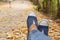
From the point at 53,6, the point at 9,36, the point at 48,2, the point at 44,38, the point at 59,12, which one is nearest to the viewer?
the point at 44,38

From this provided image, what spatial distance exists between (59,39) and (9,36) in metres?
1.01

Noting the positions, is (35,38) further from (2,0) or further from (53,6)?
(2,0)

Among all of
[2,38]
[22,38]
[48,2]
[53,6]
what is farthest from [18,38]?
[48,2]

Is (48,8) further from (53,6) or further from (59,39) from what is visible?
(59,39)

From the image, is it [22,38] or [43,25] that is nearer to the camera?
[43,25]

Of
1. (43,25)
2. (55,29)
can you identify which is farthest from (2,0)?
(43,25)

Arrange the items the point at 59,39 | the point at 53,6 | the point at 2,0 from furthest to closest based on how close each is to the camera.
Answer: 1. the point at 2,0
2. the point at 53,6
3. the point at 59,39

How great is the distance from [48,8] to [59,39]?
4.02 m

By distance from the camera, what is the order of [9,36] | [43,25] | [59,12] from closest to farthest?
[43,25], [9,36], [59,12]

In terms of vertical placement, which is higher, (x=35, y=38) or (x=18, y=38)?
(x=35, y=38)

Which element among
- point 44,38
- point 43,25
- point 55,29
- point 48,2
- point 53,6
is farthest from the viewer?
point 48,2

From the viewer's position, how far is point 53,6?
21.2 ft

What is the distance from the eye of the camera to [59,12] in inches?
217

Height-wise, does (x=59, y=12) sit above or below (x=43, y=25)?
below
